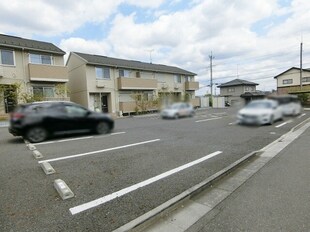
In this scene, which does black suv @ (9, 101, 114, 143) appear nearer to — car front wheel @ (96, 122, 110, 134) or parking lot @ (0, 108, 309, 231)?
car front wheel @ (96, 122, 110, 134)

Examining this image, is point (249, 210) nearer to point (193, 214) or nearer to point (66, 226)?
point (193, 214)

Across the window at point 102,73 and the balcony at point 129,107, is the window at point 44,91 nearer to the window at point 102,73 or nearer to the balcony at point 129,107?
the window at point 102,73

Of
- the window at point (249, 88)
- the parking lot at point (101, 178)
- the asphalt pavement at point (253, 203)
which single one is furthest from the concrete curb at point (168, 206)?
the window at point (249, 88)

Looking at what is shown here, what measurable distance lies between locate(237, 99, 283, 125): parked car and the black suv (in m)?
0.86

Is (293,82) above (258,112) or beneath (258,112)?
above

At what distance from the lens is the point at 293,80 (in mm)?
2303

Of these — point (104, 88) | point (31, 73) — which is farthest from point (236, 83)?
point (31, 73)

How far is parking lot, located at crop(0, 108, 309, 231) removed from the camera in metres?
10.1

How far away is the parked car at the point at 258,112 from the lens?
1361 millimetres

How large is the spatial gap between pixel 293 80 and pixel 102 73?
2.36m

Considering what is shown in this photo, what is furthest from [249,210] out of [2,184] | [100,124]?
[2,184]

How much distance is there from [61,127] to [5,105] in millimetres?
1400

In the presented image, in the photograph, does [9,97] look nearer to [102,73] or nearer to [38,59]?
[102,73]

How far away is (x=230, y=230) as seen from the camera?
10258 millimetres
